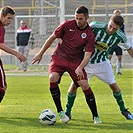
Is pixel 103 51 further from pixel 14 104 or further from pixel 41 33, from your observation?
pixel 41 33

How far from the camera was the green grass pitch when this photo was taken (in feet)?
27.0

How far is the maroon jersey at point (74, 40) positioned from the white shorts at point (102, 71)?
21.4 inches

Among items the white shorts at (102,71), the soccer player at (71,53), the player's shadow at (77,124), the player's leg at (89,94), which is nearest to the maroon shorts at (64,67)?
the soccer player at (71,53)

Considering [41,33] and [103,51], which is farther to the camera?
[41,33]

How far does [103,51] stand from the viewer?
9.20 metres

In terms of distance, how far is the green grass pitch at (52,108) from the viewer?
27.0 feet

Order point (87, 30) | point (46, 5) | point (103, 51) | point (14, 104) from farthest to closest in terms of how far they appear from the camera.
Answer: point (46, 5) → point (14, 104) → point (103, 51) → point (87, 30)

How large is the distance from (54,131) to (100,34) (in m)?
1.91

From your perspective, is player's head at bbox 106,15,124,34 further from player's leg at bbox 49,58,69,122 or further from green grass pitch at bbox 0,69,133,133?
green grass pitch at bbox 0,69,133,133

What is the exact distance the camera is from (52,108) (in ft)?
34.6

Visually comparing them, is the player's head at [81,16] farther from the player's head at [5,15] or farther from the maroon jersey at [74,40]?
the player's head at [5,15]

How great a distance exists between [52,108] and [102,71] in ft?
5.65

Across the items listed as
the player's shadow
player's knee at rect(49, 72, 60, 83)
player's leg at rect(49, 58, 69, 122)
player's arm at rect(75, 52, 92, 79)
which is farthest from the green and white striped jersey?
the player's shadow

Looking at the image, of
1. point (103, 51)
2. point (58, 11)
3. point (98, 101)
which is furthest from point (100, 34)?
point (58, 11)
